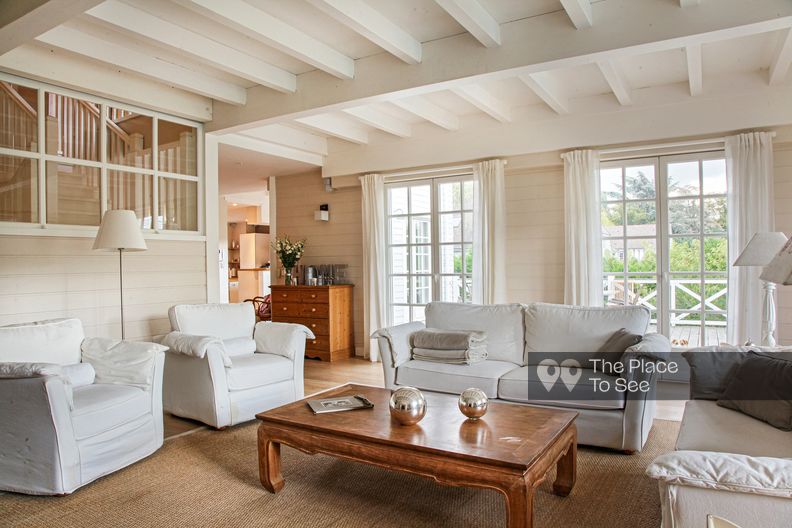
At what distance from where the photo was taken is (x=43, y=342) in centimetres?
328

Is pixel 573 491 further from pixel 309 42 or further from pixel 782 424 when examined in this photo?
pixel 309 42

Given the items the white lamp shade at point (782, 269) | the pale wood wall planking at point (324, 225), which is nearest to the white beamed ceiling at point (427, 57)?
the white lamp shade at point (782, 269)

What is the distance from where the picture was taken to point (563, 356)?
385cm

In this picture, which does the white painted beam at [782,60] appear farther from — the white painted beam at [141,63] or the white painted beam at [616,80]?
the white painted beam at [141,63]

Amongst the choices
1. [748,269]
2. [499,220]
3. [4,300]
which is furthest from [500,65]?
[4,300]

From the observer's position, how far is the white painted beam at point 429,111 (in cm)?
484

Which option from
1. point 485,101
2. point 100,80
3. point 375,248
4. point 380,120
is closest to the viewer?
point 100,80

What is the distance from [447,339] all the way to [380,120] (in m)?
2.52

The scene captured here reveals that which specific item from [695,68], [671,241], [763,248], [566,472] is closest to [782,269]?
[566,472]

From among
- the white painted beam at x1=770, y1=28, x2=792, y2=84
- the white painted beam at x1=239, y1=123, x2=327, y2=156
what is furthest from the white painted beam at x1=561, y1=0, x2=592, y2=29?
the white painted beam at x1=239, y1=123, x2=327, y2=156

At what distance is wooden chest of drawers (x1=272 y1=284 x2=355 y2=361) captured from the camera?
6.43 metres

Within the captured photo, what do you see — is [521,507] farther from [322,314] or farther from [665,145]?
[322,314]

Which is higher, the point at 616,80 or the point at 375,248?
the point at 616,80

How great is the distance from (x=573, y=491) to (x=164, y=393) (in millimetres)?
3017
